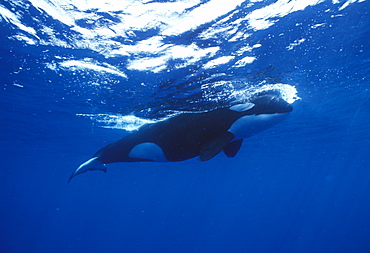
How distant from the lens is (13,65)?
28.6ft

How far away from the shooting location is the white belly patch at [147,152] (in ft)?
21.2

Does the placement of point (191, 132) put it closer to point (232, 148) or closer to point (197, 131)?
point (197, 131)

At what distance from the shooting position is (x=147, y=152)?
22.0 ft

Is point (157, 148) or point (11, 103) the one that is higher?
point (11, 103)

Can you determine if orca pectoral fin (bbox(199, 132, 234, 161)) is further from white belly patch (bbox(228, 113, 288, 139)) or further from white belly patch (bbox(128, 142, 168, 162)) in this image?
white belly patch (bbox(128, 142, 168, 162))

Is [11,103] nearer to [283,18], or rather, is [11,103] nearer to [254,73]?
[254,73]

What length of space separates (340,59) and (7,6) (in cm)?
1120

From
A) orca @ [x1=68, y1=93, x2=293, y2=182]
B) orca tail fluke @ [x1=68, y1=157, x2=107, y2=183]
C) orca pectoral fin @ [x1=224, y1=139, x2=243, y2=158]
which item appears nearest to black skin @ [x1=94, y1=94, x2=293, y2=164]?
orca @ [x1=68, y1=93, x2=293, y2=182]

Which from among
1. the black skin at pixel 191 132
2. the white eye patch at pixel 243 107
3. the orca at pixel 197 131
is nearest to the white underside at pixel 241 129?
the orca at pixel 197 131

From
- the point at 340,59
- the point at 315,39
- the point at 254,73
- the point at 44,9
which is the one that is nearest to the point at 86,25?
the point at 44,9

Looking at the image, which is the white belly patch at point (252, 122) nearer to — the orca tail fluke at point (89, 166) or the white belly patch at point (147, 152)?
the white belly patch at point (147, 152)

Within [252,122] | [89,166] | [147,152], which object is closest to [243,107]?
[252,122]

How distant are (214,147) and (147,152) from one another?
2053 mm

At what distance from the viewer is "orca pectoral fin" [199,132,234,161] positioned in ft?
17.6
